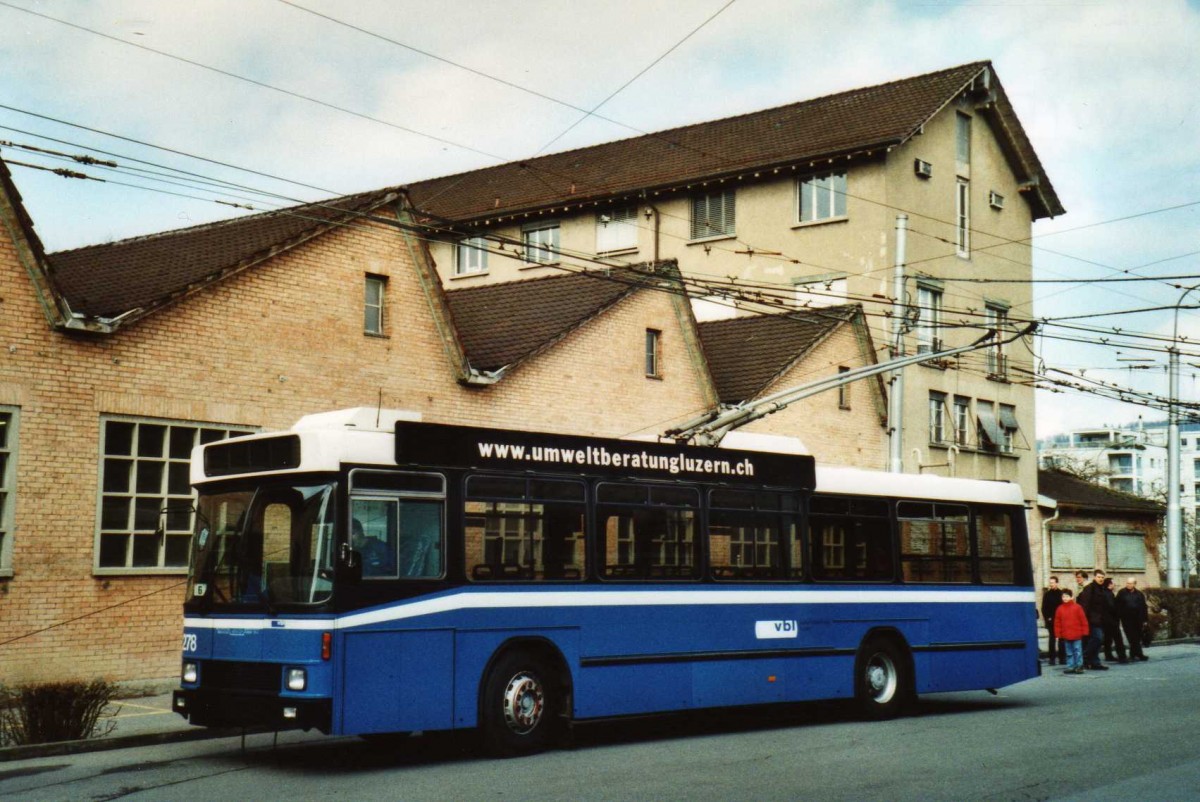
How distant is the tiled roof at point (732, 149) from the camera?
132ft

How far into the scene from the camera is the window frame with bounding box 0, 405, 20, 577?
16.8 metres

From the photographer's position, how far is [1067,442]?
165 m

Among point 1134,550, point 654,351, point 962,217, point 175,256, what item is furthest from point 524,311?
point 1134,550

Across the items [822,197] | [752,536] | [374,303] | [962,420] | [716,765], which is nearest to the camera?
[716,765]

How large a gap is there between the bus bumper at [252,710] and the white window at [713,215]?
100 ft

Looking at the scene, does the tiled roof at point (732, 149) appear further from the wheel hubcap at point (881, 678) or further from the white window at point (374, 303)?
the wheel hubcap at point (881, 678)

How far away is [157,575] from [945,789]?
11231mm

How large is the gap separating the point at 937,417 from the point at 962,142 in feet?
29.0

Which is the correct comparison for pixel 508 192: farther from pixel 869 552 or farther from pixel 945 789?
pixel 945 789

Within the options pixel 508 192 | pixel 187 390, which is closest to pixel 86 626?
pixel 187 390

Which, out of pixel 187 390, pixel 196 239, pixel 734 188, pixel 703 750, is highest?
pixel 734 188

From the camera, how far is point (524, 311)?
2716cm

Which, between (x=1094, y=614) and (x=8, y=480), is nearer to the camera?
(x=8, y=480)

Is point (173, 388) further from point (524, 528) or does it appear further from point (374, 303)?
point (524, 528)
